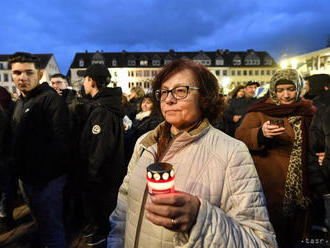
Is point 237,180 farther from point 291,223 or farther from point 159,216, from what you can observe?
point 291,223

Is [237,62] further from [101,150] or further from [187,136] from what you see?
[187,136]

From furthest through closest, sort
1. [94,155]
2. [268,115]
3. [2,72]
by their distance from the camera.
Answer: [2,72] < [94,155] < [268,115]

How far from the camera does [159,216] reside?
924mm

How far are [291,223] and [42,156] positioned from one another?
111 inches

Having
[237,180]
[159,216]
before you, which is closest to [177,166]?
[237,180]

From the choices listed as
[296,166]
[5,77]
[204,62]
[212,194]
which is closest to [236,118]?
[296,166]

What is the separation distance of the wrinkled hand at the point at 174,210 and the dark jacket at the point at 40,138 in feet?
6.63

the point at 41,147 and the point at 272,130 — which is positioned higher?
the point at 272,130

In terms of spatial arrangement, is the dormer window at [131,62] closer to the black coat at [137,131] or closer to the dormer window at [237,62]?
the dormer window at [237,62]

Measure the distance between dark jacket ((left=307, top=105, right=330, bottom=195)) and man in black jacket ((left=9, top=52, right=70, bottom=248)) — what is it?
271cm

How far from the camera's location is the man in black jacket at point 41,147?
2564 millimetres

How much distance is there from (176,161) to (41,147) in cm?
185

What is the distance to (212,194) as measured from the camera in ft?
4.04

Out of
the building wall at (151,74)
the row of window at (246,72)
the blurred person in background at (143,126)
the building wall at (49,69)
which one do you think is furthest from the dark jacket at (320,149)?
the row of window at (246,72)
